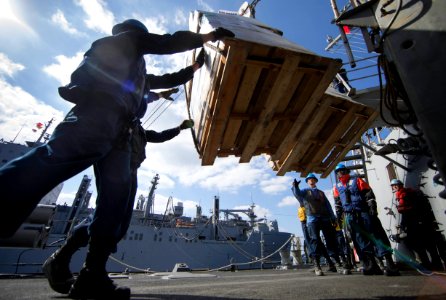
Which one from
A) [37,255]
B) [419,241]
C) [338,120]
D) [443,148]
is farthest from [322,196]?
[37,255]

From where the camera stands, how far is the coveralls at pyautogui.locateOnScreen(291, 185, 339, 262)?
5.17m

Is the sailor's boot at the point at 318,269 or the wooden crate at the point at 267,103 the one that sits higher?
the wooden crate at the point at 267,103

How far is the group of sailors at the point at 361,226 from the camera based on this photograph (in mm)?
4270

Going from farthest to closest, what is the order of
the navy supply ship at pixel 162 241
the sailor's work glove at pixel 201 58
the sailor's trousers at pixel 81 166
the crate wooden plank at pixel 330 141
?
1. the navy supply ship at pixel 162 241
2. the crate wooden plank at pixel 330 141
3. the sailor's work glove at pixel 201 58
4. the sailor's trousers at pixel 81 166

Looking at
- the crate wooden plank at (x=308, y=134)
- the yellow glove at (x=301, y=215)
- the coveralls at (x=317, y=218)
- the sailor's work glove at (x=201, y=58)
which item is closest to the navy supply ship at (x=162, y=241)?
the yellow glove at (x=301, y=215)

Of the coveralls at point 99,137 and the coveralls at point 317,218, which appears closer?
the coveralls at point 99,137

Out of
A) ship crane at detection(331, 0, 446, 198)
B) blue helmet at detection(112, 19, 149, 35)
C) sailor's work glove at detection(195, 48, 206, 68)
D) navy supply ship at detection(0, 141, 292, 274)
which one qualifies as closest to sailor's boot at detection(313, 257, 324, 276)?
ship crane at detection(331, 0, 446, 198)

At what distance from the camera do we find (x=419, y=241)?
201 inches

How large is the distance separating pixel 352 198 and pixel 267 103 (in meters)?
3.14

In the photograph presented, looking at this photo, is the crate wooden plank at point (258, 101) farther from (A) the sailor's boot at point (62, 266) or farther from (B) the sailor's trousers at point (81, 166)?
(A) the sailor's boot at point (62, 266)

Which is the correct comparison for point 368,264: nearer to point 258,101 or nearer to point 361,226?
point 361,226

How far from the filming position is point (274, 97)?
2.77 m

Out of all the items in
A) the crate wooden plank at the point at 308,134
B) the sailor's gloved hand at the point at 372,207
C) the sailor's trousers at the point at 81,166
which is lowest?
the sailor's trousers at the point at 81,166

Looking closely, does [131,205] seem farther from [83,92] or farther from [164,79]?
[164,79]
